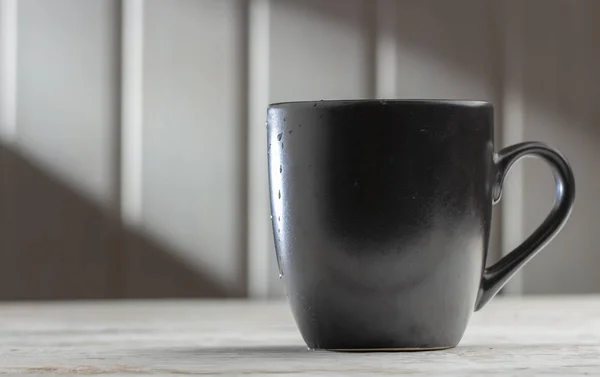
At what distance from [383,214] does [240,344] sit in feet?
0.39

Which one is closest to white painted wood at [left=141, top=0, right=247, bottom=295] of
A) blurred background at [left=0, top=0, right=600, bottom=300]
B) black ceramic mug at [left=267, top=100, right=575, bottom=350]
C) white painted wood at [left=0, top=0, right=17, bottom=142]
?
blurred background at [left=0, top=0, right=600, bottom=300]

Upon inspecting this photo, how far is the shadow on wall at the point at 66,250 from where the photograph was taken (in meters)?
1.26

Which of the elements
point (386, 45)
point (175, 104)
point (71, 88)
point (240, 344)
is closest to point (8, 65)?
point (71, 88)

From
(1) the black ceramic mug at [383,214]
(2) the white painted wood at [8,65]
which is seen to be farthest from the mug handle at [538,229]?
(2) the white painted wood at [8,65]

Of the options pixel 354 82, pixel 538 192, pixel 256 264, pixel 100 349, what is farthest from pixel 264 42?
pixel 100 349

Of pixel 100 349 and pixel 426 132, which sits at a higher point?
pixel 426 132

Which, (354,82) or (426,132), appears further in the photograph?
(354,82)

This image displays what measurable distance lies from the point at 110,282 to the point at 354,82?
402 mm

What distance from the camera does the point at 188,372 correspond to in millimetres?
396

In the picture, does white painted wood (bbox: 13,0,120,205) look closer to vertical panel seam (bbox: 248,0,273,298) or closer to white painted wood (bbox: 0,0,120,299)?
white painted wood (bbox: 0,0,120,299)

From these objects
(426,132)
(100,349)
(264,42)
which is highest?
(264,42)

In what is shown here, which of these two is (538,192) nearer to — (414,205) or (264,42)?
(264,42)

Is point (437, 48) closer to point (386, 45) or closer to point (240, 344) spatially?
point (386, 45)

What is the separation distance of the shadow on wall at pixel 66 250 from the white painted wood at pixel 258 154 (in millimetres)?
78
